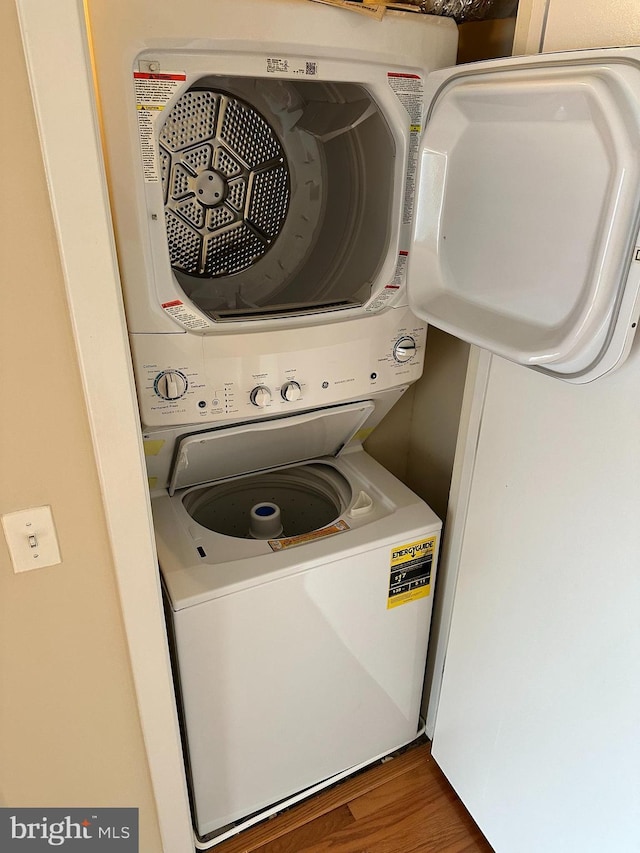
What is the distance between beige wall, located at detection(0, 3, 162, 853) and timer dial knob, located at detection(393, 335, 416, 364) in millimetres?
648

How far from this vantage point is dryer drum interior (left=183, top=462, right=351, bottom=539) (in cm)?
150

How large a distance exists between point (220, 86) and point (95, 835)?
53.8 inches

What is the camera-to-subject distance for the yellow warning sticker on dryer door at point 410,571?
4.33 feet

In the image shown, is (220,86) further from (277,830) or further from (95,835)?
(277,830)

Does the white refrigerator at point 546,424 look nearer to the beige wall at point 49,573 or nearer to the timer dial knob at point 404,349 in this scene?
the timer dial knob at point 404,349

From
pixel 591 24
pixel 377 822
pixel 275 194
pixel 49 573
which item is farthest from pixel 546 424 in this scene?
pixel 377 822

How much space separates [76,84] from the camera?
2.25 feet

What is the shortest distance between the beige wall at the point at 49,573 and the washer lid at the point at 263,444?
34cm

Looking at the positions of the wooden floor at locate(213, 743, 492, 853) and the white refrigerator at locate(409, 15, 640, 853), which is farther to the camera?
the wooden floor at locate(213, 743, 492, 853)

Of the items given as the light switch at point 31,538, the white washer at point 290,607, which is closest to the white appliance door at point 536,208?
the white washer at point 290,607

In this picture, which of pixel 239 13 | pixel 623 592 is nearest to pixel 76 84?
pixel 239 13

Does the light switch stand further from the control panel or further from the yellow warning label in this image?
the yellow warning label

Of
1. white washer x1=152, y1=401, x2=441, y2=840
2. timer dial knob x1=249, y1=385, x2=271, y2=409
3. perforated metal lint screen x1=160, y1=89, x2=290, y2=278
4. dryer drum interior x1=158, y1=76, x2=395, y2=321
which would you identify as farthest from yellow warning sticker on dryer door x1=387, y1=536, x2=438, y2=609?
perforated metal lint screen x1=160, y1=89, x2=290, y2=278

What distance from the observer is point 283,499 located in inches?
62.5
